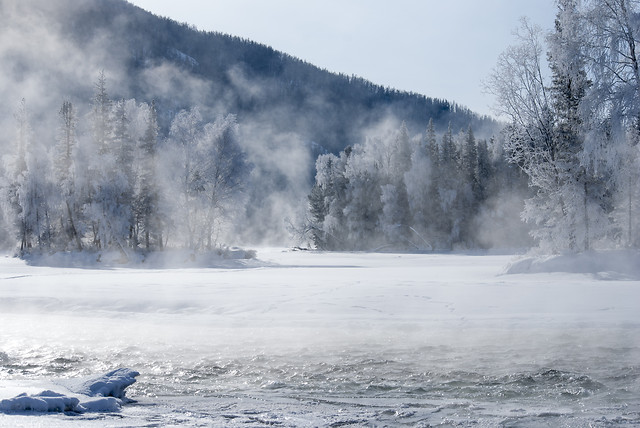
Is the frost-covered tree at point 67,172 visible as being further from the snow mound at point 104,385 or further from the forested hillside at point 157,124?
the snow mound at point 104,385

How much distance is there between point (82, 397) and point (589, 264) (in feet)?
55.0

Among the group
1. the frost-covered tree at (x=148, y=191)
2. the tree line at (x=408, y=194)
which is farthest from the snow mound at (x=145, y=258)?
the tree line at (x=408, y=194)

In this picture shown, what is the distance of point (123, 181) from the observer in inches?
1438

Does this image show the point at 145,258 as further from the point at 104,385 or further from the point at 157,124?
the point at 104,385

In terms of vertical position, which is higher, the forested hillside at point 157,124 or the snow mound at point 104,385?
the forested hillside at point 157,124

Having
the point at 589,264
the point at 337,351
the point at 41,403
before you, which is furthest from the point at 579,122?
the point at 41,403

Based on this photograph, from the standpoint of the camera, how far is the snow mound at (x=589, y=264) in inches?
674

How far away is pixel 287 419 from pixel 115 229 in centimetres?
3408

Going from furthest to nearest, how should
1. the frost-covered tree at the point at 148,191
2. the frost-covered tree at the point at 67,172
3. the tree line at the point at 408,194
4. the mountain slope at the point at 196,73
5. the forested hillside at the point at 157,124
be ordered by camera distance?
the mountain slope at the point at 196,73 → the tree line at the point at 408,194 → the frost-covered tree at the point at 67,172 → the frost-covered tree at the point at 148,191 → the forested hillside at the point at 157,124

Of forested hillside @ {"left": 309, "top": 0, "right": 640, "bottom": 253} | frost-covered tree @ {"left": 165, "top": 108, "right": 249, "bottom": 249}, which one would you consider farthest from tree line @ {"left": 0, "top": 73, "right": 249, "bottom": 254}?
forested hillside @ {"left": 309, "top": 0, "right": 640, "bottom": 253}

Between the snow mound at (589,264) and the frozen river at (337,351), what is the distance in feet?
11.2

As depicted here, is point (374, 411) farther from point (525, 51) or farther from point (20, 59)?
point (20, 59)

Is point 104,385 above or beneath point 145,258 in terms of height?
above

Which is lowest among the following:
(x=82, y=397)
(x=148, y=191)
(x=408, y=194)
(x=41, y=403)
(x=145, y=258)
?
(x=145, y=258)
